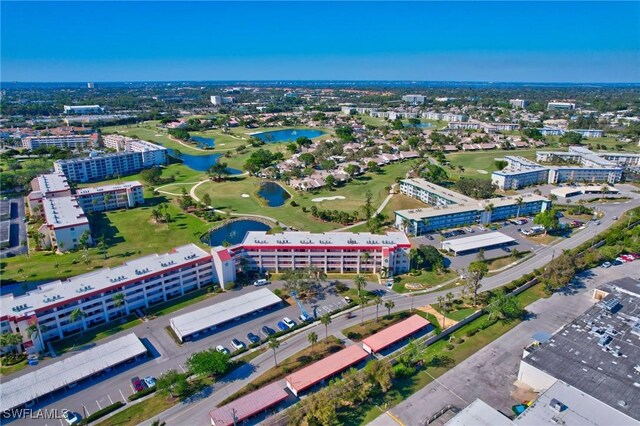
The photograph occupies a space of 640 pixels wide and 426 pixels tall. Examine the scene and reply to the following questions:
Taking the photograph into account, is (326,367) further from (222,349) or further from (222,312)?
(222,312)

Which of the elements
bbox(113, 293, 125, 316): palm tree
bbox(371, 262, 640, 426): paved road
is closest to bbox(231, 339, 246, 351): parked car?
bbox(113, 293, 125, 316): palm tree

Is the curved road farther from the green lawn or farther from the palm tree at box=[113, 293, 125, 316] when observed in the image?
the green lawn

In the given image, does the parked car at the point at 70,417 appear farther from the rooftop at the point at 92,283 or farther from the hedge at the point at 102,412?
the rooftop at the point at 92,283

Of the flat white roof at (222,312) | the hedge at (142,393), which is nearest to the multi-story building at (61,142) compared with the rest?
the flat white roof at (222,312)

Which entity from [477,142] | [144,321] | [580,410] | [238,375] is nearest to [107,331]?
[144,321]

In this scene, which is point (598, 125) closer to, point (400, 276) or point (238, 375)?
point (400, 276)

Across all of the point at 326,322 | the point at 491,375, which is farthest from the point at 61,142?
the point at 491,375
